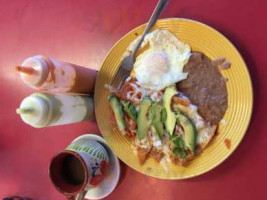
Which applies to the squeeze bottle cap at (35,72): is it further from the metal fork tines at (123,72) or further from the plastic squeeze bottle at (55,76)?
the metal fork tines at (123,72)

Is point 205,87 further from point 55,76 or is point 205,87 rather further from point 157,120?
point 55,76

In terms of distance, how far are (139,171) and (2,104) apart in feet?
2.53

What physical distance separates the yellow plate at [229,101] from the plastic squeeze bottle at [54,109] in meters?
0.06

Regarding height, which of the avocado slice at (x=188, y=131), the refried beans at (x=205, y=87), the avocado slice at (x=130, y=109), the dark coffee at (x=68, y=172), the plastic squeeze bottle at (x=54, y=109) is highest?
the refried beans at (x=205, y=87)

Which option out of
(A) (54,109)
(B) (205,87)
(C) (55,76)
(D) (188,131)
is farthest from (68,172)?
(B) (205,87)

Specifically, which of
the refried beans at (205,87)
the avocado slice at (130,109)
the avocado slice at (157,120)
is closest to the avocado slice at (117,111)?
the avocado slice at (130,109)

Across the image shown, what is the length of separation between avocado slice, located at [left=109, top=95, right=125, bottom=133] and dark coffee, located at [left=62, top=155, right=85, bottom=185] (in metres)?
0.21

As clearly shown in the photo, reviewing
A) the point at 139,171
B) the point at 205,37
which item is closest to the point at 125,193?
the point at 139,171

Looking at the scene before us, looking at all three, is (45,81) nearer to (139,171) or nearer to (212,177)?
(139,171)

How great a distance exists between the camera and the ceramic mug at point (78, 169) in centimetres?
110

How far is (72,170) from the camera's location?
3.86ft

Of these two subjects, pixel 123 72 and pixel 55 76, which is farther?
pixel 123 72

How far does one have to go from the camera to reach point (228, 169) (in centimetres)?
113

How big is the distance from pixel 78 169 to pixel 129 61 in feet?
1.48
